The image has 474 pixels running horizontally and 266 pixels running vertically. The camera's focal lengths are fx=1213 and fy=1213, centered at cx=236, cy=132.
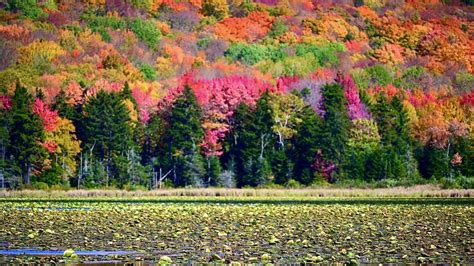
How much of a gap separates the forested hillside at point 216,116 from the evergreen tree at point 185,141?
11 centimetres

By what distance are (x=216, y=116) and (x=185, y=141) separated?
671 centimetres

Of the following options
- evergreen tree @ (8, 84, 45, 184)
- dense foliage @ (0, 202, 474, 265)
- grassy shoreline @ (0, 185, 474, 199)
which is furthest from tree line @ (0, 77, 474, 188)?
dense foliage @ (0, 202, 474, 265)

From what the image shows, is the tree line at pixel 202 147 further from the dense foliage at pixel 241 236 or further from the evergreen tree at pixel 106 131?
the dense foliage at pixel 241 236

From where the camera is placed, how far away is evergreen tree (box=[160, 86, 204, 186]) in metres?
93.5

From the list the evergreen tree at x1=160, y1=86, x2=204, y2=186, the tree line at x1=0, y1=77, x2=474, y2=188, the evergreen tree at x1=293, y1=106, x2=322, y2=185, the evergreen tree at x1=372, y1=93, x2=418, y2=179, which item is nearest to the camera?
the tree line at x1=0, y1=77, x2=474, y2=188

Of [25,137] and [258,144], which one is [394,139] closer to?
[258,144]

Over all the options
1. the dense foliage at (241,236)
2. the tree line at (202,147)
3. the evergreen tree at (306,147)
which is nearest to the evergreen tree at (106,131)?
the tree line at (202,147)

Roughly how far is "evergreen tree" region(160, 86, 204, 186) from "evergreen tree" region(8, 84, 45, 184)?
10.7 meters

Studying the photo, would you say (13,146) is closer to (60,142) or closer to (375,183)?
(60,142)

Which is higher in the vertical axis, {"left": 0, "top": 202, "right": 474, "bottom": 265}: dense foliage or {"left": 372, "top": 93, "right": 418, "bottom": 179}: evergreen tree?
{"left": 372, "top": 93, "right": 418, "bottom": 179}: evergreen tree

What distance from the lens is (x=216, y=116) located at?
10200 centimetres

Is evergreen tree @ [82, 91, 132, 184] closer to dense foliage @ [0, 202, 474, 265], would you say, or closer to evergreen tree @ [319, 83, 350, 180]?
evergreen tree @ [319, 83, 350, 180]

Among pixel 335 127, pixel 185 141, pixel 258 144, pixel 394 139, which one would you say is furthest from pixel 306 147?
pixel 185 141

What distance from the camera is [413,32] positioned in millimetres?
174000
